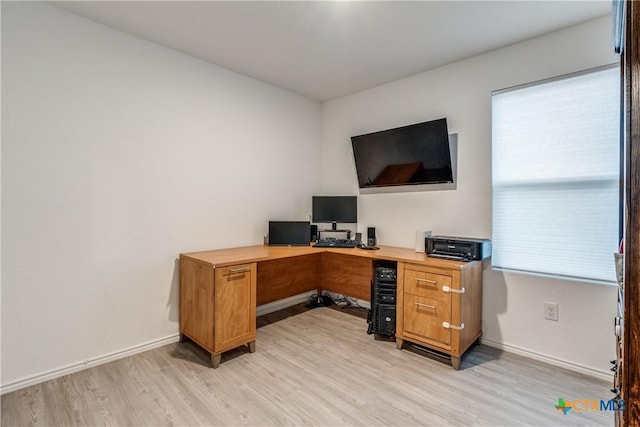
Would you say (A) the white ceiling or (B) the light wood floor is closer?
(B) the light wood floor

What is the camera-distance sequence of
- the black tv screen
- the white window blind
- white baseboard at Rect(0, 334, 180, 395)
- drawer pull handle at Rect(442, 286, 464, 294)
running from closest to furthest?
white baseboard at Rect(0, 334, 180, 395), the white window blind, drawer pull handle at Rect(442, 286, 464, 294), the black tv screen

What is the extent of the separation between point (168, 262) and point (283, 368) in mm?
1285

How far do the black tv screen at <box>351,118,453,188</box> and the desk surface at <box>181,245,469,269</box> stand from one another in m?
0.72

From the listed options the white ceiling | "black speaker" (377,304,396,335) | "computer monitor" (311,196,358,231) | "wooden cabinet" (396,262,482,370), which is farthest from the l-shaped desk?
the white ceiling

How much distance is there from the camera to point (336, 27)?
2189 millimetres

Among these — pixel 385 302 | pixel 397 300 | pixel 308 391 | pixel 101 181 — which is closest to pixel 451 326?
pixel 397 300

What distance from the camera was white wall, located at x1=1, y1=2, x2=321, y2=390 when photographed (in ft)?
6.12

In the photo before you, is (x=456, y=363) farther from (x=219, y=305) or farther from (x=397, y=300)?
(x=219, y=305)

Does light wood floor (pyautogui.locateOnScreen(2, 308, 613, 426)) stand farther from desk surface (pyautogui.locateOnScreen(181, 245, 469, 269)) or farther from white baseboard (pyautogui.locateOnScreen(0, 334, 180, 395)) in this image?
desk surface (pyautogui.locateOnScreen(181, 245, 469, 269))

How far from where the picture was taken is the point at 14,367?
185cm

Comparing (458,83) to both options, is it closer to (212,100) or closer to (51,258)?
(212,100)

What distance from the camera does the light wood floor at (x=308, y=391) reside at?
64.3 inches

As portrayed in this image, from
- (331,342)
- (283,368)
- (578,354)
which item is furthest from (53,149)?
(578,354)

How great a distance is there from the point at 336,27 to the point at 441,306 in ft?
7.19
